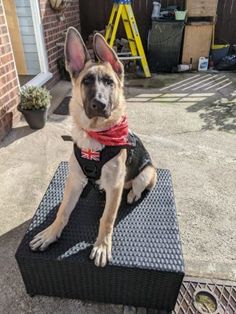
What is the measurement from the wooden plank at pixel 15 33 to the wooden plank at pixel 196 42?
376cm

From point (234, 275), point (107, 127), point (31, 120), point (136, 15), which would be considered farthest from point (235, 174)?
point (136, 15)

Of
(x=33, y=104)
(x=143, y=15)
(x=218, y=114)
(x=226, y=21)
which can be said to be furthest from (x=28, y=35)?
(x=226, y=21)

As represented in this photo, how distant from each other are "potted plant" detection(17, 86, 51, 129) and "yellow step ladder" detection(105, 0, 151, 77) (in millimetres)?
2804

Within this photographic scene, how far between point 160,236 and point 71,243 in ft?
1.91

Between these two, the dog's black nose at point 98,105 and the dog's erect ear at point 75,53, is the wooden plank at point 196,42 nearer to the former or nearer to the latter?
the dog's erect ear at point 75,53

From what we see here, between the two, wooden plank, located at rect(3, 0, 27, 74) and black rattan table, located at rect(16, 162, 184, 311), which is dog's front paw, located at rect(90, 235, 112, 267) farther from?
wooden plank, located at rect(3, 0, 27, 74)

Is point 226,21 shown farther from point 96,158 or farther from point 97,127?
point 96,158

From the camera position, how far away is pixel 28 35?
16.8ft

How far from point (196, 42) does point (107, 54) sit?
5.59 metres

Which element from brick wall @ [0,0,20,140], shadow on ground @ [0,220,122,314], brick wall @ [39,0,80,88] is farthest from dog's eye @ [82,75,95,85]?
brick wall @ [39,0,80,88]

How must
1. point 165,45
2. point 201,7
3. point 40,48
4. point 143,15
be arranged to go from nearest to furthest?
point 40,48
point 201,7
point 165,45
point 143,15

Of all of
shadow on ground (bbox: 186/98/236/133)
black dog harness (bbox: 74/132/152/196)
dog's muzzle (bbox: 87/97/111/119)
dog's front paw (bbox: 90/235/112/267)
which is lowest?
shadow on ground (bbox: 186/98/236/133)

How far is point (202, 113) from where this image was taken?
4551 mm

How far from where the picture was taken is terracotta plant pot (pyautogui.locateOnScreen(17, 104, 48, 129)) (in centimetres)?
359
